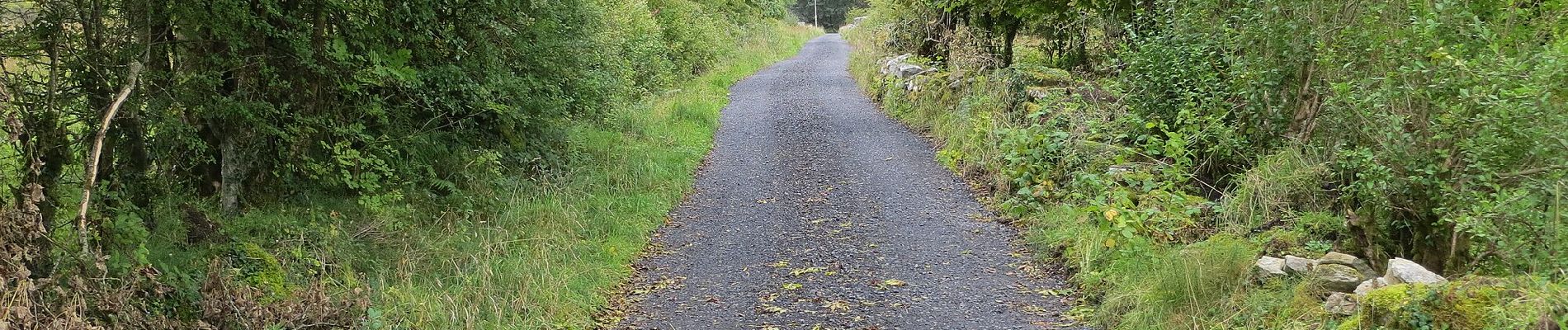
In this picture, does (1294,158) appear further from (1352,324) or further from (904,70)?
(904,70)

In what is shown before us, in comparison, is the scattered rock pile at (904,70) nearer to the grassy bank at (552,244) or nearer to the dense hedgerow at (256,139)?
the grassy bank at (552,244)

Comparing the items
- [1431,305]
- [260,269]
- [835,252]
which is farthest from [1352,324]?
[260,269]

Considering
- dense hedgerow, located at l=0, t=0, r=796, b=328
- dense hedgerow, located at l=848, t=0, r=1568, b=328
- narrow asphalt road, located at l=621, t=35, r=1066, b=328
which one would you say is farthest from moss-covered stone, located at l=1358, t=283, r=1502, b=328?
dense hedgerow, located at l=0, t=0, r=796, b=328

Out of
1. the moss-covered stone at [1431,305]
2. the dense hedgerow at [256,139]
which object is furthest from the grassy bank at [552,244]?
the moss-covered stone at [1431,305]

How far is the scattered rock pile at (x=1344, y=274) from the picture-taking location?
3738 millimetres

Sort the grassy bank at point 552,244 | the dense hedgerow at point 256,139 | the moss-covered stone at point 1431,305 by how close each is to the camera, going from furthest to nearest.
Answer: the grassy bank at point 552,244, the dense hedgerow at point 256,139, the moss-covered stone at point 1431,305

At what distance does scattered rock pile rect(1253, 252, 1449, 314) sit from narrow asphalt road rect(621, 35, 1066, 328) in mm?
1197

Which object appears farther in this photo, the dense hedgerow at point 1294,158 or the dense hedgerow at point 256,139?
the dense hedgerow at point 256,139

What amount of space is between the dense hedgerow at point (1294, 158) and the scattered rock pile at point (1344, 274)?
3.5 inches

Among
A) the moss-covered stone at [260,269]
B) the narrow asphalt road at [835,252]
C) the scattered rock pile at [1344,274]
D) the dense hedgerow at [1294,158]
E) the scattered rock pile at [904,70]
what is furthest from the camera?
the scattered rock pile at [904,70]

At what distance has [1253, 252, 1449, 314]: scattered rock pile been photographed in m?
3.74

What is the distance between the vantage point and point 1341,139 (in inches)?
199

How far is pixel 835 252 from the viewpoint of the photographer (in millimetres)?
6430

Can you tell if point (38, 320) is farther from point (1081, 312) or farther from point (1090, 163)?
point (1090, 163)
